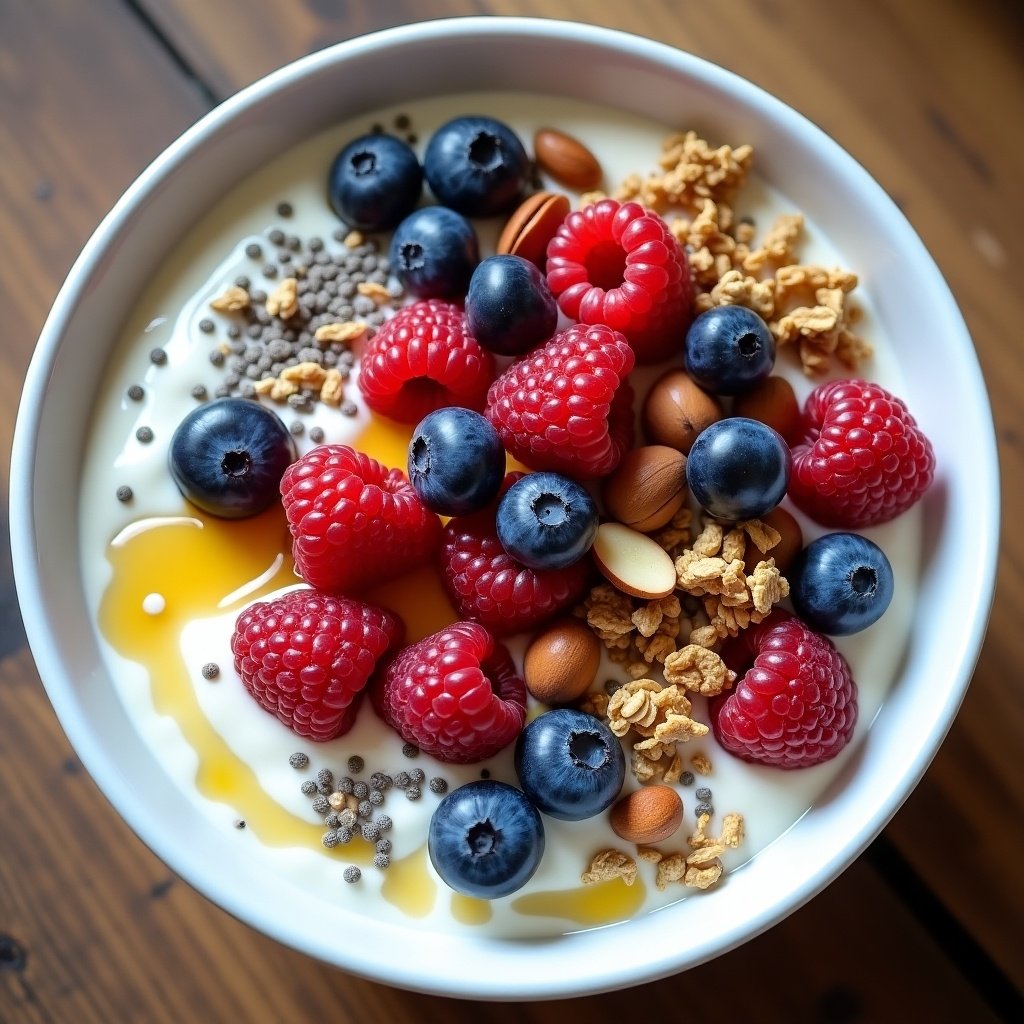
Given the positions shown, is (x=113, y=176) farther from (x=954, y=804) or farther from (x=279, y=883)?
(x=954, y=804)

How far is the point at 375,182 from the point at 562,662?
58cm

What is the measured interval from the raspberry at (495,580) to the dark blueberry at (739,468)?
0.54 feet

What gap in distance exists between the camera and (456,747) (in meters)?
1.00

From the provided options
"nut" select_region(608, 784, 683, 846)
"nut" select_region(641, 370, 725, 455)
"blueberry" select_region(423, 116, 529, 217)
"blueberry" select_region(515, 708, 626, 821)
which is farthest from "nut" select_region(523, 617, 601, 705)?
"blueberry" select_region(423, 116, 529, 217)

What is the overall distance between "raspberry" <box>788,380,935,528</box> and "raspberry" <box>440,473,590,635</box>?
0.27 meters

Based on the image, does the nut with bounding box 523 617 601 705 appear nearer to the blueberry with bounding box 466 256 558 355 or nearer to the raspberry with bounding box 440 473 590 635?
the raspberry with bounding box 440 473 590 635

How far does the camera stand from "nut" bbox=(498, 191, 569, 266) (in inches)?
43.5

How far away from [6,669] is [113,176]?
0.64m

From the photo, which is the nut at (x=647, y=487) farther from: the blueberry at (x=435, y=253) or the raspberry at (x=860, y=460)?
the blueberry at (x=435, y=253)

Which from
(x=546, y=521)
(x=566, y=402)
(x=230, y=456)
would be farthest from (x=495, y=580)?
(x=230, y=456)

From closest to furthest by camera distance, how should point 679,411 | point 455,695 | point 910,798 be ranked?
point 455,695 < point 679,411 < point 910,798

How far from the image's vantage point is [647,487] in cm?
104

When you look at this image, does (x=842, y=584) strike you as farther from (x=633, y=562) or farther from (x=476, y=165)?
(x=476, y=165)

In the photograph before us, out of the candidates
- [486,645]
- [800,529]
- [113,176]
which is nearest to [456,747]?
[486,645]
